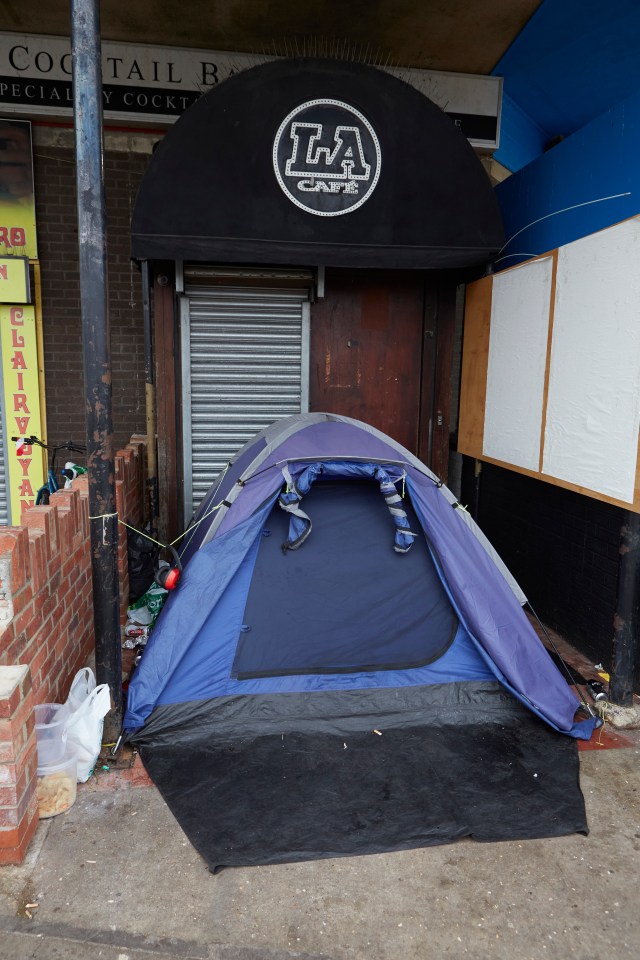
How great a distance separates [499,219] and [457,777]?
4129 millimetres

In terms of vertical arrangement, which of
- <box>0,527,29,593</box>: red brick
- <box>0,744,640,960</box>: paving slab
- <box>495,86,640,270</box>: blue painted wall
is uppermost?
<box>495,86,640,270</box>: blue painted wall

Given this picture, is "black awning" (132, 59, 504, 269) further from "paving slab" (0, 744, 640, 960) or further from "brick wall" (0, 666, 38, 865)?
"paving slab" (0, 744, 640, 960)

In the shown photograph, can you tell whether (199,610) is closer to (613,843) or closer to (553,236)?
(613,843)

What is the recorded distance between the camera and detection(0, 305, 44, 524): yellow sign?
22.0 feet

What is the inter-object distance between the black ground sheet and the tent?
0.4 inches

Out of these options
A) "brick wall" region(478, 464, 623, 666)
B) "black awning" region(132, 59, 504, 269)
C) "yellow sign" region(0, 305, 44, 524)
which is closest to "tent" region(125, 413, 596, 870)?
"brick wall" region(478, 464, 623, 666)

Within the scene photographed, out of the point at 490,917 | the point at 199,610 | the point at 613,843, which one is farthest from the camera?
the point at 199,610

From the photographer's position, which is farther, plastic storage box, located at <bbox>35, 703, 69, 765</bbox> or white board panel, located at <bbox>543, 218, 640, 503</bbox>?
white board panel, located at <bbox>543, 218, 640, 503</bbox>

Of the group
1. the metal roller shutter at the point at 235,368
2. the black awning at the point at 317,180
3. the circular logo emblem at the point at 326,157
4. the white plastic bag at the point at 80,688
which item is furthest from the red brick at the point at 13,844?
the circular logo emblem at the point at 326,157

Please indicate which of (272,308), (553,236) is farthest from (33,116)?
(553,236)

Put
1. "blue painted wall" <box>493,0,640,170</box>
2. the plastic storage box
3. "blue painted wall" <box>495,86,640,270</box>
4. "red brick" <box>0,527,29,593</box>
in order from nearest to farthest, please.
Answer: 1. "red brick" <box>0,527,29,593</box>
2. the plastic storage box
3. "blue painted wall" <box>495,86,640,270</box>
4. "blue painted wall" <box>493,0,640,170</box>

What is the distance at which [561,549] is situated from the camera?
16.2 feet

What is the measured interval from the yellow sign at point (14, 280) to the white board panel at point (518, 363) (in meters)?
4.57

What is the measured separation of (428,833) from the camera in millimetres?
3002
